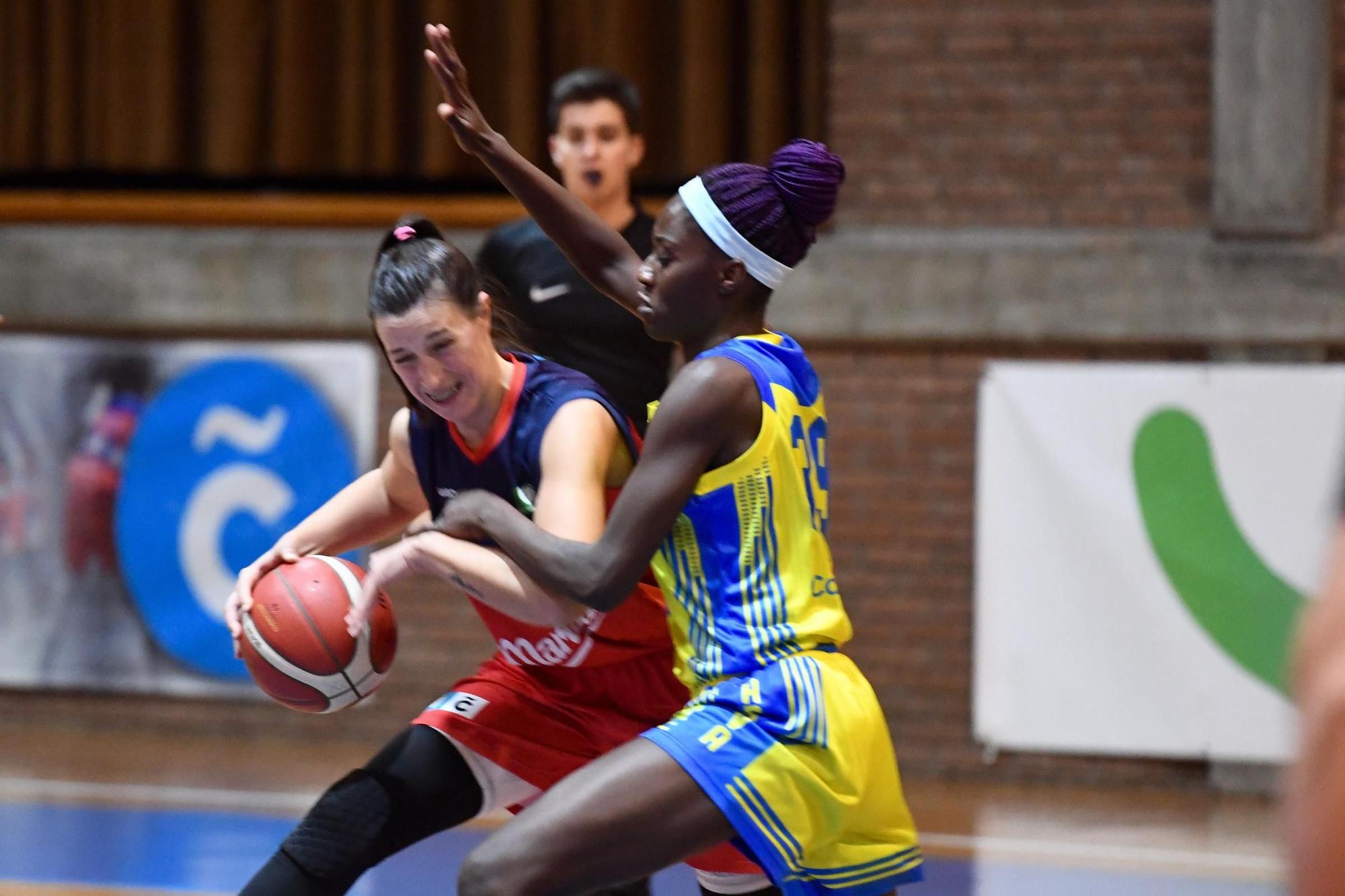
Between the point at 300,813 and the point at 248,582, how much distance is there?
2774mm

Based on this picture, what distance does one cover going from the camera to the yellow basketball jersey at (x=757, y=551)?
258cm

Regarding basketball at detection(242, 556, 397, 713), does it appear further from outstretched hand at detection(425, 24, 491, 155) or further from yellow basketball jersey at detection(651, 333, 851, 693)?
outstretched hand at detection(425, 24, 491, 155)

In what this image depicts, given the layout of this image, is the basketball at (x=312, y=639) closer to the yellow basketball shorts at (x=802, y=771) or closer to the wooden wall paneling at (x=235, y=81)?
the yellow basketball shorts at (x=802, y=771)

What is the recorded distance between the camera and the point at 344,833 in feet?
9.36

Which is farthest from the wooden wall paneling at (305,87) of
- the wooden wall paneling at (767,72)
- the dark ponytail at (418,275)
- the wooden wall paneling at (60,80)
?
the dark ponytail at (418,275)

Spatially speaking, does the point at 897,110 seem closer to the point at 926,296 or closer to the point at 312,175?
the point at 926,296

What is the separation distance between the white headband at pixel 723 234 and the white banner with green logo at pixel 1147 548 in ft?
12.9

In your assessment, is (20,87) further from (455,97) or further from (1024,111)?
(455,97)

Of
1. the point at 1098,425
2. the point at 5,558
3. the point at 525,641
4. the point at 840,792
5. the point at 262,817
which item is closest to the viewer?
the point at 840,792

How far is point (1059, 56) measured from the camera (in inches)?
261

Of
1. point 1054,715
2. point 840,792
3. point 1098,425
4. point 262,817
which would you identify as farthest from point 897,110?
point 840,792

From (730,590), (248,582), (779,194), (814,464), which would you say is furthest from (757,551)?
(248,582)

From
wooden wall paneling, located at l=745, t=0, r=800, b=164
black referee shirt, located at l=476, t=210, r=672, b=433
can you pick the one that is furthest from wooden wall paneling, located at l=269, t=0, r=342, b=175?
black referee shirt, located at l=476, t=210, r=672, b=433

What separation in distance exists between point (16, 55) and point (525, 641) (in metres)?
5.80
